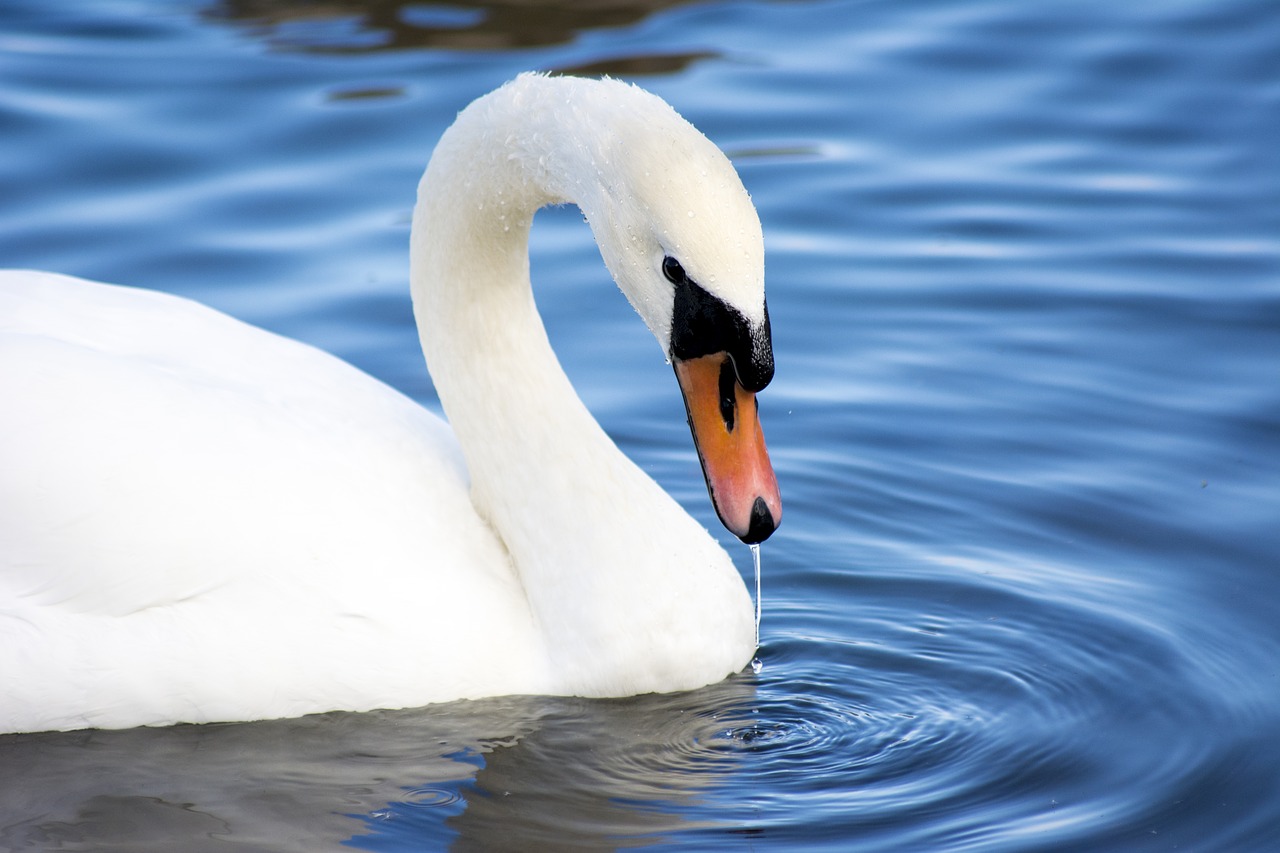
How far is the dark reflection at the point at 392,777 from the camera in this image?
4.98 meters

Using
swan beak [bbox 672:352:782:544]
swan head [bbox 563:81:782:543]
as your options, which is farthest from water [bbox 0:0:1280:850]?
swan head [bbox 563:81:782:543]

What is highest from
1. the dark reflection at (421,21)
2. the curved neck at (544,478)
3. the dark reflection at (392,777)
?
the dark reflection at (421,21)

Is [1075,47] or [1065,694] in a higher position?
[1075,47]

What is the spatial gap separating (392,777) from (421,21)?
762 centimetres

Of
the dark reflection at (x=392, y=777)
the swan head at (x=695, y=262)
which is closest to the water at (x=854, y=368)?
the dark reflection at (x=392, y=777)

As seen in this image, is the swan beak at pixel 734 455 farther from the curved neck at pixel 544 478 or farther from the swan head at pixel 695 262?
the curved neck at pixel 544 478

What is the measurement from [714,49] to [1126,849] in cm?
739

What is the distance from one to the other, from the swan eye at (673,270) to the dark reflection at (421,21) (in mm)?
6937

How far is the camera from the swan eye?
4738 mm

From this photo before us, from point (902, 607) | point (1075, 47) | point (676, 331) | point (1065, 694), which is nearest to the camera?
point (676, 331)

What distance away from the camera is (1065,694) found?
5.63 metres

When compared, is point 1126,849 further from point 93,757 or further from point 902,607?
point 93,757

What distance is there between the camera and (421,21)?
12000 mm

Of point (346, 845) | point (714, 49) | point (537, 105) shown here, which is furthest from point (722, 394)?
point (714, 49)
